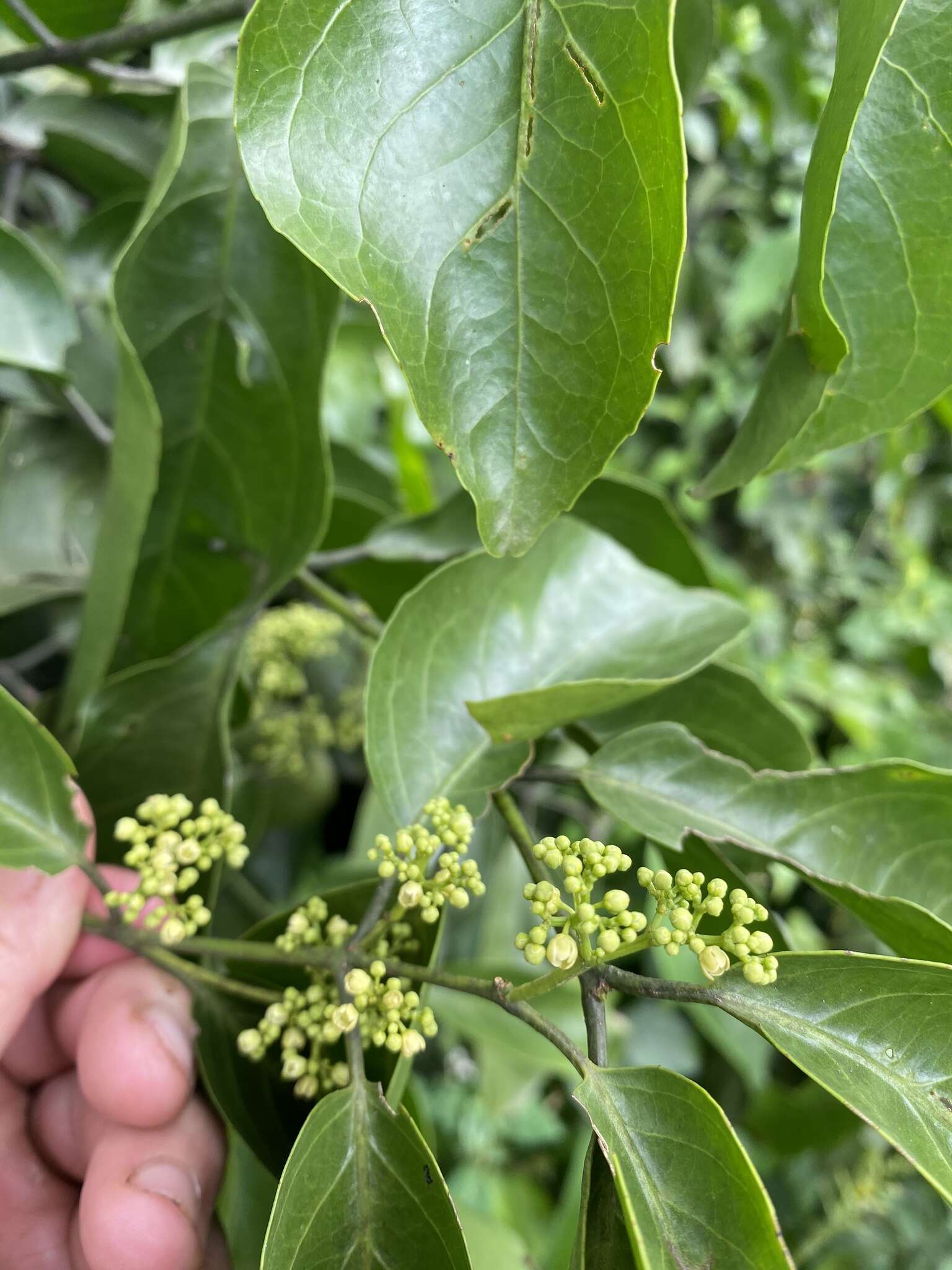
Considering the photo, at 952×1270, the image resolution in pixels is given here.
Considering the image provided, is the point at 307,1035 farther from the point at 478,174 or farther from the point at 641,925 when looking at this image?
the point at 478,174

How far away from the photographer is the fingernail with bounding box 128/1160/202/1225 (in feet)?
1.71

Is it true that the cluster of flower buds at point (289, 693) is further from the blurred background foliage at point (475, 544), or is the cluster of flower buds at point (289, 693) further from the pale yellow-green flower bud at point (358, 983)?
the pale yellow-green flower bud at point (358, 983)

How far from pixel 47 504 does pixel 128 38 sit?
41cm

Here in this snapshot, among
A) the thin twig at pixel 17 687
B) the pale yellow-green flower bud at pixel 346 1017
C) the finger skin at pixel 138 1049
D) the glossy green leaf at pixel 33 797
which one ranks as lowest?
the thin twig at pixel 17 687

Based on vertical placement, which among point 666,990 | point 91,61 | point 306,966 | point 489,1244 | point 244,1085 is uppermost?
point 91,61

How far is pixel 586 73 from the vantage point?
0.34 m

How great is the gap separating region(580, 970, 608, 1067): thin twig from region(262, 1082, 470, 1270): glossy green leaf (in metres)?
0.09

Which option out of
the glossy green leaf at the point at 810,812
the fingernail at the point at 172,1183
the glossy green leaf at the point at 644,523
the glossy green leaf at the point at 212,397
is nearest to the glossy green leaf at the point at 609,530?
the glossy green leaf at the point at 644,523

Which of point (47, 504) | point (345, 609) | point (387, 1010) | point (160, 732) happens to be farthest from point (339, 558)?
point (387, 1010)

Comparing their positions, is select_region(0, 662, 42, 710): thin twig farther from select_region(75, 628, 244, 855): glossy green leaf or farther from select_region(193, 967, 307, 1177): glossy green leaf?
select_region(193, 967, 307, 1177): glossy green leaf

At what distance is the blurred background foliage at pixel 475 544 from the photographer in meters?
0.82

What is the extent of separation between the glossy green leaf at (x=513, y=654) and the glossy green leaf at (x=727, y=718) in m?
0.04

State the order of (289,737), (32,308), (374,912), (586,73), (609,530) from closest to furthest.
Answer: (586,73)
(374,912)
(32,308)
(609,530)
(289,737)

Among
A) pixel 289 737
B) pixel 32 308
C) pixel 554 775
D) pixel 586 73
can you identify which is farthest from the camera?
pixel 289 737
